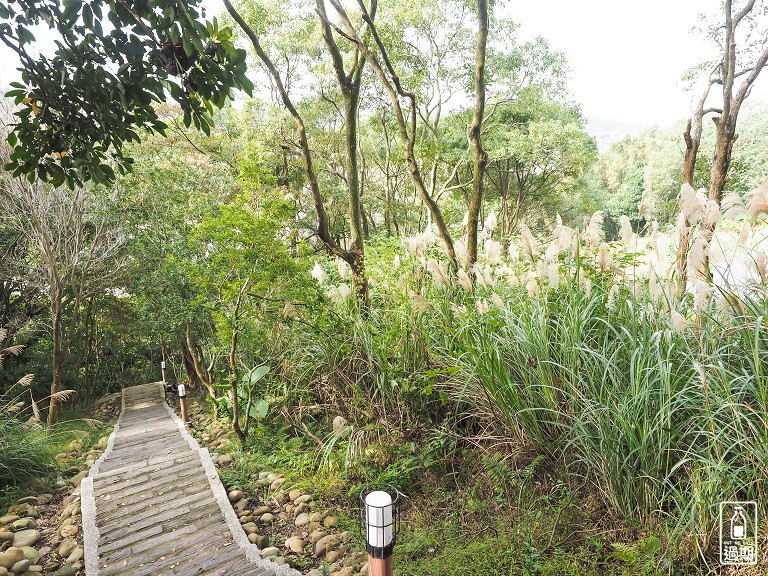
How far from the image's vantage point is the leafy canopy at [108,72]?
1518 mm

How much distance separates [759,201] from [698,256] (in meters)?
0.37

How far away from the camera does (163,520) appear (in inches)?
145

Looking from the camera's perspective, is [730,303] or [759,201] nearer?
[759,201]

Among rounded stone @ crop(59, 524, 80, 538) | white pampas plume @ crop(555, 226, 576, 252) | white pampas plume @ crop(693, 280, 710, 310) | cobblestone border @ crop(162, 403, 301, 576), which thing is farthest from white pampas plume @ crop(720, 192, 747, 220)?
rounded stone @ crop(59, 524, 80, 538)

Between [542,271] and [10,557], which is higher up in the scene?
[542,271]

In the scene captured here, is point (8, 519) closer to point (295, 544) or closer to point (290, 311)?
point (295, 544)

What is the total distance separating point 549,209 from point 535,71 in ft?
23.7

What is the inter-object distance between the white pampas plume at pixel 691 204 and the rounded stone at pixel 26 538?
5668mm

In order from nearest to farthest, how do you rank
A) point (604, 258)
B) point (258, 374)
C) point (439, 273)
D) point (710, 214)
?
point (710, 214) → point (604, 258) → point (439, 273) → point (258, 374)

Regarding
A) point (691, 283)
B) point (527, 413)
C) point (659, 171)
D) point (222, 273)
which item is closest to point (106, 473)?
point (222, 273)

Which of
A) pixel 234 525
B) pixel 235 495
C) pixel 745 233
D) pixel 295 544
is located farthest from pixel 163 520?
pixel 745 233

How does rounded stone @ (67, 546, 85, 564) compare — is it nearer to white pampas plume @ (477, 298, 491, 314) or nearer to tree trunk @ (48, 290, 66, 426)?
white pampas plume @ (477, 298, 491, 314)

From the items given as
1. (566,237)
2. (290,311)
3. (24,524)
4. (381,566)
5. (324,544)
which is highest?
(566,237)

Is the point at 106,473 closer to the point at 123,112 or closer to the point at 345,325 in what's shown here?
the point at 345,325
